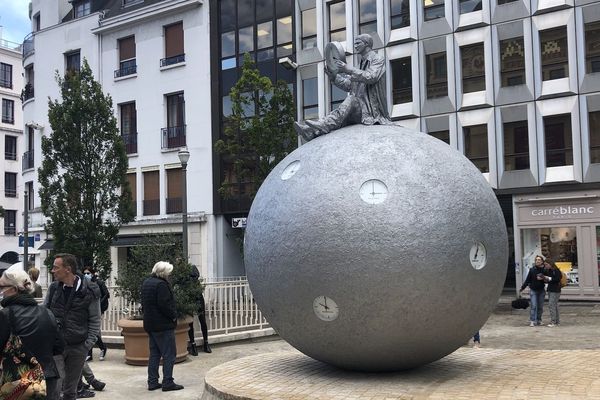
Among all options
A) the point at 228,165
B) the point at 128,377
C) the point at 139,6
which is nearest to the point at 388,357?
the point at 128,377

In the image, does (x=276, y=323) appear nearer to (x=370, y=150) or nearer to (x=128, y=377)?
(x=370, y=150)

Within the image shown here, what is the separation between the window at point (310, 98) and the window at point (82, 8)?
1491cm

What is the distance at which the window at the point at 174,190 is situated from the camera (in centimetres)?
3073

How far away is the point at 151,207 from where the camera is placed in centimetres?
3148

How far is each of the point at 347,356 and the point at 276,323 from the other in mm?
903

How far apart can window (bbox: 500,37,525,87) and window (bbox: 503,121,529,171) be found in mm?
1612

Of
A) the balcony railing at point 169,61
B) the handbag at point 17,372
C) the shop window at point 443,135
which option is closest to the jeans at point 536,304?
the shop window at point 443,135

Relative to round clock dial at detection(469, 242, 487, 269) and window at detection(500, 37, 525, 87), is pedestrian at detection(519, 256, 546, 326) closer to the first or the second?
window at detection(500, 37, 525, 87)

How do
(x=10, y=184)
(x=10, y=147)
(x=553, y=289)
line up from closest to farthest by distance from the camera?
(x=553, y=289), (x=10, y=184), (x=10, y=147)

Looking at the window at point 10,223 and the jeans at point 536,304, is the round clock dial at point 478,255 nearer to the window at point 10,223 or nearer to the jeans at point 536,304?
the jeans at point 536,304

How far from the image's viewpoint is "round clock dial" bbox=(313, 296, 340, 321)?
6688 millimetres

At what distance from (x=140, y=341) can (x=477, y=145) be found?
1691 centimetres

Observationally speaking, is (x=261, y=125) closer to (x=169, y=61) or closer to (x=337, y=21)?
(x=337, y=21)

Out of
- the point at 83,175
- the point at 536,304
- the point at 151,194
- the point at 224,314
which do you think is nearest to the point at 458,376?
the point at 224,314
